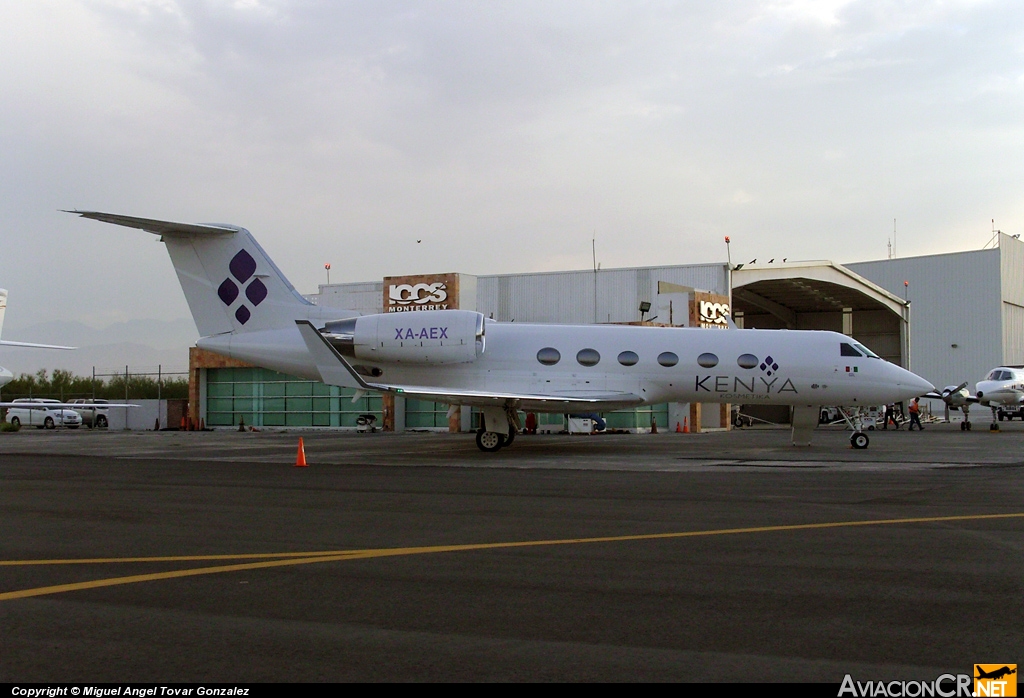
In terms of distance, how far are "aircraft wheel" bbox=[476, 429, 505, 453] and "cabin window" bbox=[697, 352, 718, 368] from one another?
542 centimetres

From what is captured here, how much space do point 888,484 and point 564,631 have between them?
1024 centimetres

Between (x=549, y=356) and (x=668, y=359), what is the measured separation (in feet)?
9.95

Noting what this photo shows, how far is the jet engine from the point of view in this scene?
22.8 metres

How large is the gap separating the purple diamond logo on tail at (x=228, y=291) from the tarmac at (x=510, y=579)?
30.4 ft

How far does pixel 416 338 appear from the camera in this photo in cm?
2291

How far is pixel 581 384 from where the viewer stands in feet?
76.0

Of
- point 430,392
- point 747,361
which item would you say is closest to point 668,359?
point 747,361

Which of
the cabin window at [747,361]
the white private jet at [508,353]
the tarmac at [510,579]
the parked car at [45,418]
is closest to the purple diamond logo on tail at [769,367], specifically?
the white private jet at [508,353]

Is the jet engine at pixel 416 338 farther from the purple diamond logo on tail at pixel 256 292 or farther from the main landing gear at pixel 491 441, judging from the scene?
the main landing gear at pixel 491 441

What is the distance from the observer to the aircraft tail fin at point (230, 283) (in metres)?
22.7

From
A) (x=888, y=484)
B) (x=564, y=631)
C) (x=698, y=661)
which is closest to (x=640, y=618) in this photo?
(x=564, y=631)

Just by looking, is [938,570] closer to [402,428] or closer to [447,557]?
[447,557]

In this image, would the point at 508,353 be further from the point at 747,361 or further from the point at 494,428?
the point at 747,361

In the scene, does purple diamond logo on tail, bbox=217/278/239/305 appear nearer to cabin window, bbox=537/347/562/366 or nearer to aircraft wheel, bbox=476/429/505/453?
aircraft wheel, bbox=476/429/505/453
